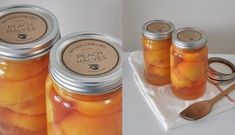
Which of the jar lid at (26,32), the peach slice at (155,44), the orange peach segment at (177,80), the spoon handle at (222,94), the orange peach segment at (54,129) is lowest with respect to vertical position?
the orange peach segment at (54,129)

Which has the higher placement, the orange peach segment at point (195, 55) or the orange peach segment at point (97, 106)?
the orange peach segment at point (195, 55)

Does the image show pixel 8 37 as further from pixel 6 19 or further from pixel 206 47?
pixel 206 47

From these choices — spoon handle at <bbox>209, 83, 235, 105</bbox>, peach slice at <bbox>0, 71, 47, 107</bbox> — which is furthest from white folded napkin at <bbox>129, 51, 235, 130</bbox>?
peach slice at <bbox>0, 71, 47, 107</bbox>

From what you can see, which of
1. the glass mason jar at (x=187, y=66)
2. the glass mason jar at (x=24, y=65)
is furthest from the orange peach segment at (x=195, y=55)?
the glass mason jar at (x=24, y=65)

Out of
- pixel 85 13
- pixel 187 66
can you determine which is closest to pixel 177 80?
pixel 187 66

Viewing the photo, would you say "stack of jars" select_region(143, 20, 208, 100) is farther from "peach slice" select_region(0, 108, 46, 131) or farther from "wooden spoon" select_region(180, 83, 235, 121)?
"peach slice" select_region(0, 108, 46, 131)

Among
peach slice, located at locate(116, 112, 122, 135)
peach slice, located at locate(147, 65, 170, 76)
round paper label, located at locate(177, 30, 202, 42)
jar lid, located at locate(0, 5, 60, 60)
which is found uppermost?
round paper label, located at locate(177, 30, 202, 42)

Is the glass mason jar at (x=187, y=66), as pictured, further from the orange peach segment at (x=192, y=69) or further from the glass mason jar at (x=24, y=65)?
the glass mason jar at (x=24, y=65)
